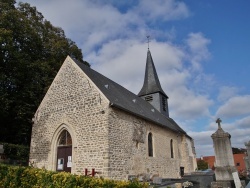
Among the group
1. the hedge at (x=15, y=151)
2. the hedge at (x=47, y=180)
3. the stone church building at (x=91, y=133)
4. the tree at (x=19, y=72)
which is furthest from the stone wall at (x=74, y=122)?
the hedge at (x=47, y=180)

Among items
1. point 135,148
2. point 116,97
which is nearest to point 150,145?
point 135,148

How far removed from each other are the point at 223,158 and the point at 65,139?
8239mm

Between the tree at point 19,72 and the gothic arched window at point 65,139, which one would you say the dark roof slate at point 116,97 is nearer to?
the gothic arched window at point 65,139

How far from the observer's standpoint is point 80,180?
5.62 metres

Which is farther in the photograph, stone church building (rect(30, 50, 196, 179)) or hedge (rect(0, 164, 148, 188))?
stone church building (rect(30, 50, 196, 179))

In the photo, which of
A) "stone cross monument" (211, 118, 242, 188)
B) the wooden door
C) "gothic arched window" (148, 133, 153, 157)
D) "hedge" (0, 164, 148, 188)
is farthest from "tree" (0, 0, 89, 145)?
"stone cross monument" (211, 118, 242, 188)

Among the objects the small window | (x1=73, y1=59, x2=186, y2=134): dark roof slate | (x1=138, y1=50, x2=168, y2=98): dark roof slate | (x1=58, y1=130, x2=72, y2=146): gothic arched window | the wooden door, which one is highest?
(x1=138, y1=50, x2=168, y2=98): dark roof slate

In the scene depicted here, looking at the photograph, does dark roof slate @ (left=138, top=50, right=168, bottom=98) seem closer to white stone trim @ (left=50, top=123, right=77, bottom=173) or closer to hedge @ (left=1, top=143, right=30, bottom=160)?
white stone trim @ (left=50, top=123, right=77, bottom=173)

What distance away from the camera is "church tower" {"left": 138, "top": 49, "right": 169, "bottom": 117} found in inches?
893

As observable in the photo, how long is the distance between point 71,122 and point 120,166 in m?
3.61

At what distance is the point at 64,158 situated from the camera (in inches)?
487

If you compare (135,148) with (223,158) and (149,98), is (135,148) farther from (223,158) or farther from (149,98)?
(149,98)

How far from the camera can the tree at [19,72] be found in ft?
51.3

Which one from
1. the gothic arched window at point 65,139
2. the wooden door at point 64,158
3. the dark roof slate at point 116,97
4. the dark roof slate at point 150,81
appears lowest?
the wooden door at point 64,158
